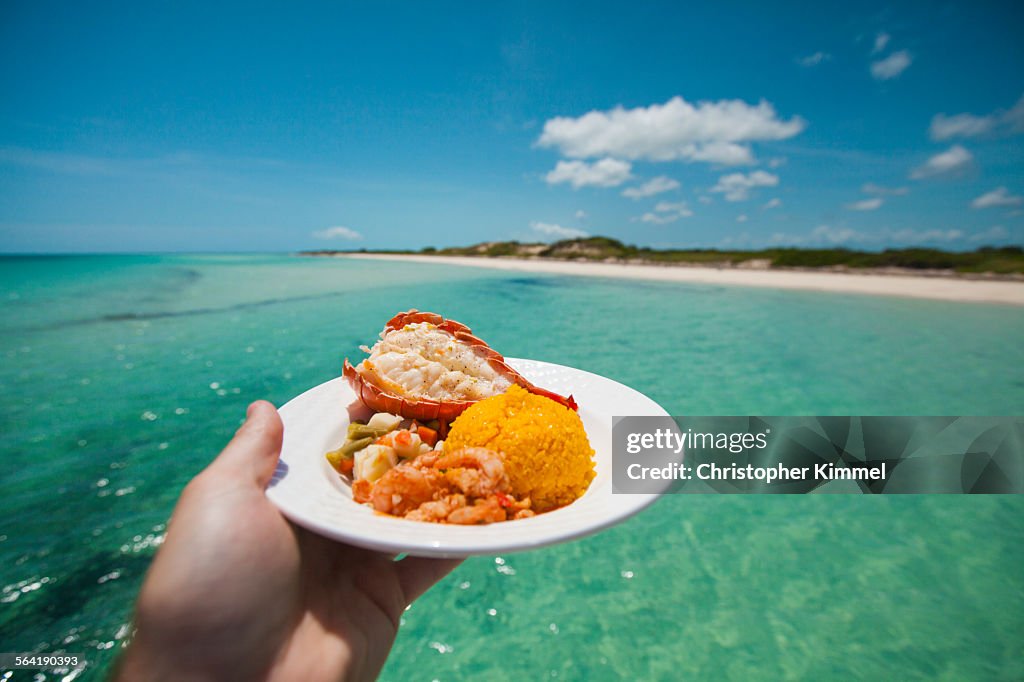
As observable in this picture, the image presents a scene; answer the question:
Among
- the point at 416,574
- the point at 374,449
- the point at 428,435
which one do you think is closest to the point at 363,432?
the point at 374,449

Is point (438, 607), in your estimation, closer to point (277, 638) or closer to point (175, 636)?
point (277, 638)

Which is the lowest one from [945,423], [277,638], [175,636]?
[945,423]

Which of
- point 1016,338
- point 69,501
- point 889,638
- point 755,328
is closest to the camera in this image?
point 889,638

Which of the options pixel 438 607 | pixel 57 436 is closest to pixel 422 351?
pixel 438 607

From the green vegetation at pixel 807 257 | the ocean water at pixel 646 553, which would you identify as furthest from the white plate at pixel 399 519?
the green vegetation at pixel 807 257

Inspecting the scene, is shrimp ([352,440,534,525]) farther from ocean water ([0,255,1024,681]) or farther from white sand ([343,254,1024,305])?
white sand ([343,254,1024,305])

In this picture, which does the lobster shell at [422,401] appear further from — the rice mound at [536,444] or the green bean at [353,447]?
the green bean at [353,447]

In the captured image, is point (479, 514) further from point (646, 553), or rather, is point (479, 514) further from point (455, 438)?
point (646, 553)
